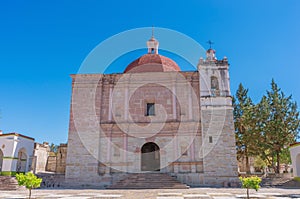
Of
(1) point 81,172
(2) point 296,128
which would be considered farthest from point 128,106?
(2) point 296,128

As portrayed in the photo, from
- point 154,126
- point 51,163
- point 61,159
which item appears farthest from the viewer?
point 51,163

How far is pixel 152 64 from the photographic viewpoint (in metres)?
19.0

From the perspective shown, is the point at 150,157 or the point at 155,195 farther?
the point at 150,157

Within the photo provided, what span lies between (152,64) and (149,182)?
8.61m

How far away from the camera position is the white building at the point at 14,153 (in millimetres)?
16219

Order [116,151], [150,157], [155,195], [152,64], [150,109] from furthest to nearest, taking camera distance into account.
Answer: [152,64], [150,109], [150,157], [116,151], [155,195]

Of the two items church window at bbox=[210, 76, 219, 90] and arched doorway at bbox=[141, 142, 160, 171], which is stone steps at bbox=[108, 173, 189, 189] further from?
church window at bbox=[210, 76, 219, 90]

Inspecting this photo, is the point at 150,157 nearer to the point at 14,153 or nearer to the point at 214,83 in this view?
the point at 214,83

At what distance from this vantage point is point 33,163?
1839 centimetres

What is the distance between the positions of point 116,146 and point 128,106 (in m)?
2.73

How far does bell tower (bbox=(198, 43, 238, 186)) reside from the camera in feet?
50.2

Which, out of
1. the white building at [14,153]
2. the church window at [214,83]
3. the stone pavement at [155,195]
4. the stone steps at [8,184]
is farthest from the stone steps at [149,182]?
the white building at [14,153]

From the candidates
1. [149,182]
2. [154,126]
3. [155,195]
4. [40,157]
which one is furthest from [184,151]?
[40,157]

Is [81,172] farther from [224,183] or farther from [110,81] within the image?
[224,183]
